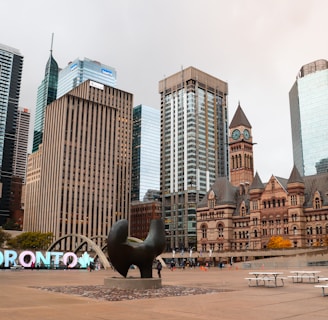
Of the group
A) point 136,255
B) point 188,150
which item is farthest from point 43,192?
point 136,255

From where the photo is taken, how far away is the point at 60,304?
Answer: 1739cm

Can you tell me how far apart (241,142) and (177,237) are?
5372cm

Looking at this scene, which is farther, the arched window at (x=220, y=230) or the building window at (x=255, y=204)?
the arched window at (x=220, y=230)

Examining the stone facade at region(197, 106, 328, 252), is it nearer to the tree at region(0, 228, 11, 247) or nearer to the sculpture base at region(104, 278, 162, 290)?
the tree at region(0, 228, 11, 247)

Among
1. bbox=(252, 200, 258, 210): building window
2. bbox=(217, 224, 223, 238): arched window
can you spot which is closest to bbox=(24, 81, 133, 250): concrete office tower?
bbox=(217, 224, 223, 238): arched window

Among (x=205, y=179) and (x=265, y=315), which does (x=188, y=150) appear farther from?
(x=265, y=315)

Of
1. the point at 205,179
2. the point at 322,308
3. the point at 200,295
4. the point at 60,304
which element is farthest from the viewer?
the point at 205,179

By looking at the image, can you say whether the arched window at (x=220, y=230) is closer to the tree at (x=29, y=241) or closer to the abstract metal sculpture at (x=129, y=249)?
the tree at (x=29, y=241)

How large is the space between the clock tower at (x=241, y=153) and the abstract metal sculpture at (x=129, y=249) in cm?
11932

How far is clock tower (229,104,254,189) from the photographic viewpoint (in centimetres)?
14800

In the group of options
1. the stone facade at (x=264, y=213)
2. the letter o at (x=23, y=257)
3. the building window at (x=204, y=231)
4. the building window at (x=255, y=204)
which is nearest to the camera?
the letter o at (x=23, y=257)

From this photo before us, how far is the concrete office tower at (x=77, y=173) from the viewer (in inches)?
6624

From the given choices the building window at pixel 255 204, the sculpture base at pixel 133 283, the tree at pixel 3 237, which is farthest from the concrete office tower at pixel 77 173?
the sculpture base at pixel 133 283

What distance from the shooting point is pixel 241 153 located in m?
150
